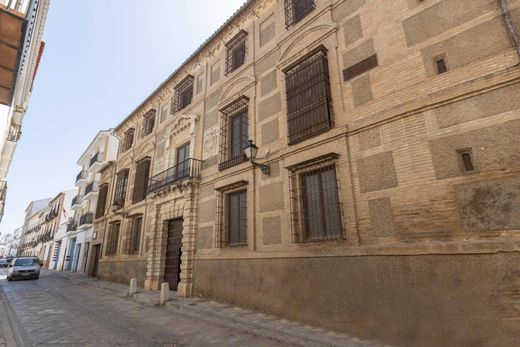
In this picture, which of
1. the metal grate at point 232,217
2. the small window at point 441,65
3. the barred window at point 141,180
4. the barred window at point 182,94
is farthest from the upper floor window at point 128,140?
the small window at point 441,65

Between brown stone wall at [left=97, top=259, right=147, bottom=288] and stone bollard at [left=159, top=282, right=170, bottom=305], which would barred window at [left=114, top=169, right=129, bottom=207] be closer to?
brown stone wall at [left=97, top=259, right=147, bottom=288]

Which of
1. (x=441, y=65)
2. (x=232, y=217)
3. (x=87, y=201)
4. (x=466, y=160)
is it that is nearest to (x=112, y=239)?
(x=87, y=201)

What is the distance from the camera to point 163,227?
11852 millimetres

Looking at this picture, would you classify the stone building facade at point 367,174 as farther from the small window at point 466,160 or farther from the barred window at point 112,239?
the barred window at point 112,239

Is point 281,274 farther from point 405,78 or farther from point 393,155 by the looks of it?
point 405,78

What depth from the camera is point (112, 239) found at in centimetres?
1645

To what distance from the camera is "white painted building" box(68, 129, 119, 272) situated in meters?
21.9

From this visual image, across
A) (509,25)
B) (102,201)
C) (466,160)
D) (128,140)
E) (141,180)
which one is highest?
(128,140)

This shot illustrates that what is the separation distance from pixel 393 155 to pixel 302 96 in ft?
10.3

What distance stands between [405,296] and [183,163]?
31.3 ft

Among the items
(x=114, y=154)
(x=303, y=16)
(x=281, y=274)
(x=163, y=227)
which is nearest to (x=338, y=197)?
(x=281, y=274)

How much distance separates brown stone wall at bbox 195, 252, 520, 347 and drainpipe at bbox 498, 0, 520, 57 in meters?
3.35

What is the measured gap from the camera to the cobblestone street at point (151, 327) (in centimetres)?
512

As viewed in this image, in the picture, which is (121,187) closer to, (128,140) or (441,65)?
(128,140)
